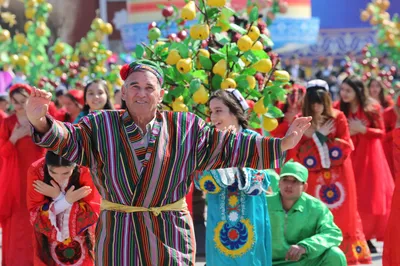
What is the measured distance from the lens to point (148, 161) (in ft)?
14.9

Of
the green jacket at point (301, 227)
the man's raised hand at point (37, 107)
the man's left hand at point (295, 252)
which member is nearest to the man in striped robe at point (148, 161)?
the man's raised hand at point (37, 107)

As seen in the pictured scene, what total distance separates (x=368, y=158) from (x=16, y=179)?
3.46 meters

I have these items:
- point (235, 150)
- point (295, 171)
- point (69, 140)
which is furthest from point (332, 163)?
point (69, 140)

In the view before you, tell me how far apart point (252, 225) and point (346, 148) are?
2.31 metres

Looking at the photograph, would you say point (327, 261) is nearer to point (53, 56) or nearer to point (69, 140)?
point (69, 140)

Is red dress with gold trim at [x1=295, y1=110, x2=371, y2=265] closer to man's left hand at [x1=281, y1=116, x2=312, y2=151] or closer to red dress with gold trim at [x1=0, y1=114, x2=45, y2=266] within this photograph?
red dress with gold trim at [x1=0, y1=114, x2=45, y2=266]

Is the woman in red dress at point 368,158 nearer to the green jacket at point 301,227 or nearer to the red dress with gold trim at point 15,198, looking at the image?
the green jacket at point 301,227

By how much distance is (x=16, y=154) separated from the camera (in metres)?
8.21

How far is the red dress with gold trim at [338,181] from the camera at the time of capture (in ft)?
27.9

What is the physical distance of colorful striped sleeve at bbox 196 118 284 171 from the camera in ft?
15.0

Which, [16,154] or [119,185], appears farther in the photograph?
[16,154]

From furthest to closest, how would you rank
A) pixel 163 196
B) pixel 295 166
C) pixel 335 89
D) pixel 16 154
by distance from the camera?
pixel 335 89, pixel 16 154, pixel 295 166, pixel 163 196

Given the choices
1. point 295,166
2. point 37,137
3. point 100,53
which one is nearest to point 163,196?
point 37,137

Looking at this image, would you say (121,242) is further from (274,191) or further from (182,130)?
(274,191)
